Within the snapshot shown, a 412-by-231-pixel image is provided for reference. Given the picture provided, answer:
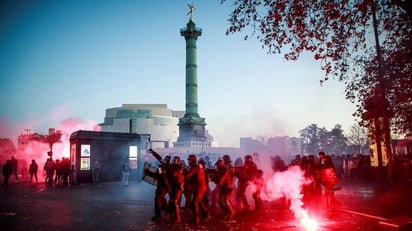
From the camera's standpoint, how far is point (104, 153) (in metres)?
27.4

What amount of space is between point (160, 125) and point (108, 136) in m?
74.0

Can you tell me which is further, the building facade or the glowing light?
the building facade

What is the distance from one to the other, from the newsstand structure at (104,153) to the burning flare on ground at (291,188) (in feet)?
52.1

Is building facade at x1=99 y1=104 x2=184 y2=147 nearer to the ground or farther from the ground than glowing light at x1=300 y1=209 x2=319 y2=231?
farther from the ground

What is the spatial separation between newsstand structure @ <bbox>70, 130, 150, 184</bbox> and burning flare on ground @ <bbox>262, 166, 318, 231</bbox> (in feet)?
52.1

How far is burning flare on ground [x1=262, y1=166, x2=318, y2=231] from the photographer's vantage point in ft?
36.6

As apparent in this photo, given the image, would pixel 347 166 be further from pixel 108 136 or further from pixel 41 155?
pixel 41 155

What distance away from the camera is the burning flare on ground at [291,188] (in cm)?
1116

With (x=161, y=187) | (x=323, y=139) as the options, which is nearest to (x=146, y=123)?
(x=323, y=139)

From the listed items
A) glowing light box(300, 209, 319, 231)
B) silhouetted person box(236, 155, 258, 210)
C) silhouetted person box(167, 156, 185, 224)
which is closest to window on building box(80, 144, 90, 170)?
silhouetted person box(236, 155, 258, 210)

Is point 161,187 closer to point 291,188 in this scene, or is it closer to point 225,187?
point 225,187

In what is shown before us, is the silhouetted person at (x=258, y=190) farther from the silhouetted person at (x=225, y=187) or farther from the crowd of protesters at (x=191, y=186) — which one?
the silhouetted person at (x=225, y=187)

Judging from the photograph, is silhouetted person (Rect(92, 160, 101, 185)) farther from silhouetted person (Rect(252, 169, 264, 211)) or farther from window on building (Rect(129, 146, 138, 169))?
silhouetted person (Rect(252, 169, 264, 211))

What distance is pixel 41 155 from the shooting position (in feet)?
186
